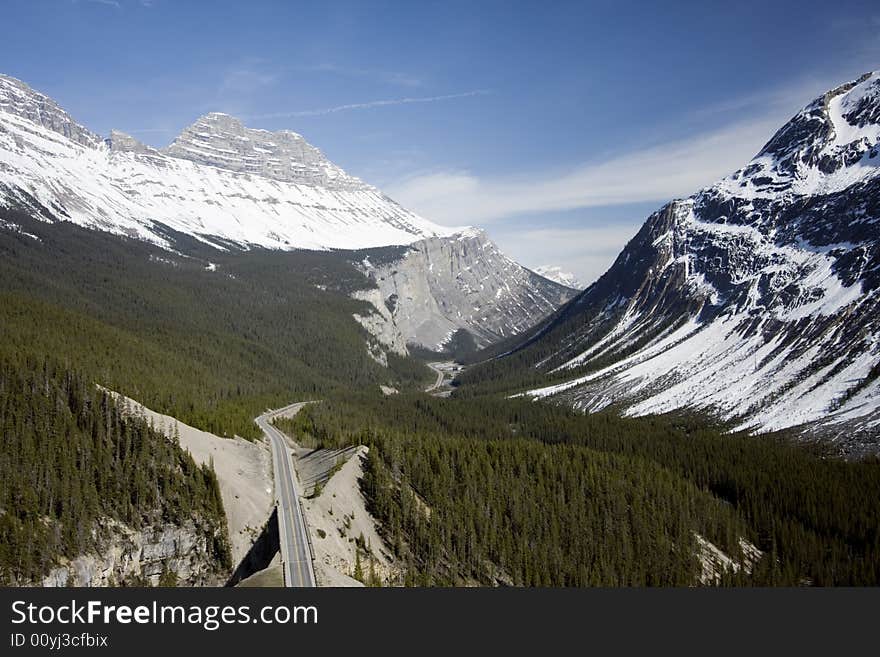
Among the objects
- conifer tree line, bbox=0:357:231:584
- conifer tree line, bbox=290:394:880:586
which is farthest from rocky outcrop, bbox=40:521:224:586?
conifer tree line, bbox=290:394:880:586

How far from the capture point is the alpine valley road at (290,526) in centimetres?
5988

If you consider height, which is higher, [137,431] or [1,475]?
[137,431]

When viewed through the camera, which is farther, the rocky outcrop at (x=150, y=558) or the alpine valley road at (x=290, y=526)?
the rocky outcrop at (x=150, y=558)

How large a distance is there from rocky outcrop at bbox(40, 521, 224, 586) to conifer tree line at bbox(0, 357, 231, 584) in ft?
2.36

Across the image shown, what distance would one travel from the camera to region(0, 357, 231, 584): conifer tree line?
71.7 m

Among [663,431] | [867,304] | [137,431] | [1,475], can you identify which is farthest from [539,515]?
[867,304]

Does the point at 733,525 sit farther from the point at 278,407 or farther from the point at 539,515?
the point at 278,407

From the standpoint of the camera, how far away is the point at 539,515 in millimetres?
102750

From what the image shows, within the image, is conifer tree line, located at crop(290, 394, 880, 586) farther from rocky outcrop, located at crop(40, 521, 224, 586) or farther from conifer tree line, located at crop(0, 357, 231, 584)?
conifer tree line, located at crop(0, 357, 231, 584)

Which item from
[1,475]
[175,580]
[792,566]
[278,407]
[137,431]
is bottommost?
[792,566]

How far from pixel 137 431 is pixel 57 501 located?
47.6ft

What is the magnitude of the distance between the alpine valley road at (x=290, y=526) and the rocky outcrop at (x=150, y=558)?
34.4 ft

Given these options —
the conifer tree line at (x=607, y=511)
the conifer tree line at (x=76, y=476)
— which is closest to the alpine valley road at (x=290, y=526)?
the conifer tree line at (x=76, y=476)

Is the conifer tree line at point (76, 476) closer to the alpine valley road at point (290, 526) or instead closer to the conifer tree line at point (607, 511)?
the alpine valley road at point (290, 526)
